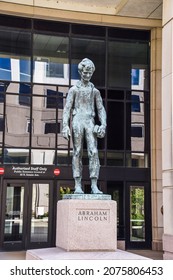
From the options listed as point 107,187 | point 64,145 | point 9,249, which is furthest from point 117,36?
point 9,249

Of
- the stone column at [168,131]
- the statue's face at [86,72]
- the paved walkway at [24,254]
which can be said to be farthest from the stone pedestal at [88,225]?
the paved walkway at [24,254]

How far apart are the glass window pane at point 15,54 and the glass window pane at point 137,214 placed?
268 inches

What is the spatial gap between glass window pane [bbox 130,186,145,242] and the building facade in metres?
0.04

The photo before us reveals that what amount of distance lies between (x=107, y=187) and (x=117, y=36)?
22.8ft

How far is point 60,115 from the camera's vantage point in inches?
744

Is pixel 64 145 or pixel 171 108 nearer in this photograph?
pixel 171 108

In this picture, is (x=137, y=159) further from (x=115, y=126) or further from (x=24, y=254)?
(x=24, y=254)

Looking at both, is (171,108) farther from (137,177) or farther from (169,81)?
(137,177)

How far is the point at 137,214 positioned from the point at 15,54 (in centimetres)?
877

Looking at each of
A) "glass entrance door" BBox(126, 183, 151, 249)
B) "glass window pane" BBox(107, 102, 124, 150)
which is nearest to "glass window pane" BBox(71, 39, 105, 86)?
"glass window pane" BBox(107, 102, 124, 150)

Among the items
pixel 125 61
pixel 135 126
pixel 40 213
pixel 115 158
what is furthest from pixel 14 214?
pixel 125 61

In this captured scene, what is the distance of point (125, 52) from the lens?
2009cm

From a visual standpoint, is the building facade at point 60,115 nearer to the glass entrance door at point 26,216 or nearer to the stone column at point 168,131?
the glass entrance door at point 26,216
